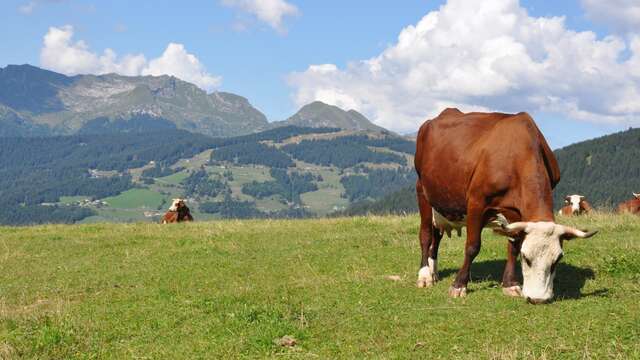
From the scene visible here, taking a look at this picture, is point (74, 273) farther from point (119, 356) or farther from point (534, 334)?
point (534, 334)

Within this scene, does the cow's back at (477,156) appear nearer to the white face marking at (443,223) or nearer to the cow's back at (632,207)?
the white face marking at (443,223)

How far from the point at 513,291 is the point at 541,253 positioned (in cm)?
163

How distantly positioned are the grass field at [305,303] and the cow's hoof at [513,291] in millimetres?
175

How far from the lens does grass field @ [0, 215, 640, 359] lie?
9406 mm

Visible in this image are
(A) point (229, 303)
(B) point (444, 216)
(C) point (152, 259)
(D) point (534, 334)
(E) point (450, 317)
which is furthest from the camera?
(C) point (152, 259)

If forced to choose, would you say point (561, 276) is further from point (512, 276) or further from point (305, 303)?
point (305, 303)

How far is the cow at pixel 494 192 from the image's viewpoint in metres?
10.9

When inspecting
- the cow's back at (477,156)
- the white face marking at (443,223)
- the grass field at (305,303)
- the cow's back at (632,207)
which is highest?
the cow's back at (477,156)

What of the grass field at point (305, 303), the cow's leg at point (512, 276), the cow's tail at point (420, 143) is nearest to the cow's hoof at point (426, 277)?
the grass field at point (305, 303)

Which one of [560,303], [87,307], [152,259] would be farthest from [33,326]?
[560,303]

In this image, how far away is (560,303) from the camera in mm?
11062

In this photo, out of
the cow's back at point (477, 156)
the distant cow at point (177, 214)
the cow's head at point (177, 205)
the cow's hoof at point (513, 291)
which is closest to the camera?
the cow's back at point (477, 156)

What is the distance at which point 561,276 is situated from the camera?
13719mm

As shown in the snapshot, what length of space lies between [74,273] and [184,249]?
3.95 m
